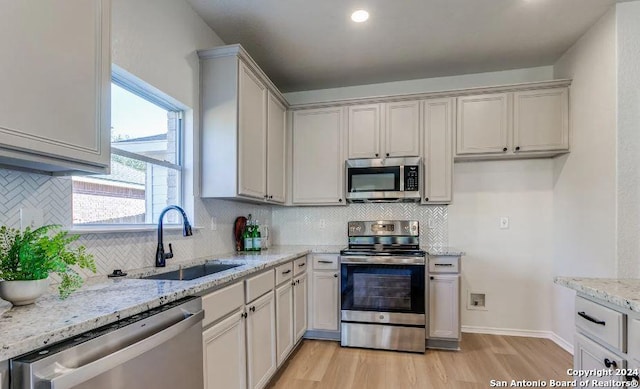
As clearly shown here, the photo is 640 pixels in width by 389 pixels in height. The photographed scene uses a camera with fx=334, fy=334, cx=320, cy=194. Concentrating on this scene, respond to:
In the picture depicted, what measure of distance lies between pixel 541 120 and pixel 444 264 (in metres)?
1.62

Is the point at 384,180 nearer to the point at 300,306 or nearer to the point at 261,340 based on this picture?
the point at 300,306

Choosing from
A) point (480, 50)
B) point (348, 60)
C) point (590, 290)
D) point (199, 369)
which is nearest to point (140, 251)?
point (199, 369)

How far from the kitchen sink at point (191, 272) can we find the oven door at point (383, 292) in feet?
3.99

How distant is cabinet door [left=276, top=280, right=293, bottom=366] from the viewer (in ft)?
8.06

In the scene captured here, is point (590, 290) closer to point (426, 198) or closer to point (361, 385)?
point (361, 385)

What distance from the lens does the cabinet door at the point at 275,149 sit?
3.12 meters

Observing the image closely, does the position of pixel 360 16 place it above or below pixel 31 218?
above

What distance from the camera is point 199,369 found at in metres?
1.42

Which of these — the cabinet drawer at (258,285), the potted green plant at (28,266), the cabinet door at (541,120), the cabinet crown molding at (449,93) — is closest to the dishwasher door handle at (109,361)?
the potted green plant at (28,266)

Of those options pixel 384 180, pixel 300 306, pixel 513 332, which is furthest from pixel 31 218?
pixel 513 332

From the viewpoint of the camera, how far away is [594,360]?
54.2 inches

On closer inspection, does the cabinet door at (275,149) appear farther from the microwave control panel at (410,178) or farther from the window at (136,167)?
the microwave control panel at (410,178)

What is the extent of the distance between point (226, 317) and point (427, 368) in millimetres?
1783

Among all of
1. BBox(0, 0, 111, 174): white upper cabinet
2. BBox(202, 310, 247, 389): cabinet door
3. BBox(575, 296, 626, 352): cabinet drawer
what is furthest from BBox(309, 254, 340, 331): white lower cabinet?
BBox(0, 0, 111, 174): white upper cabinet
